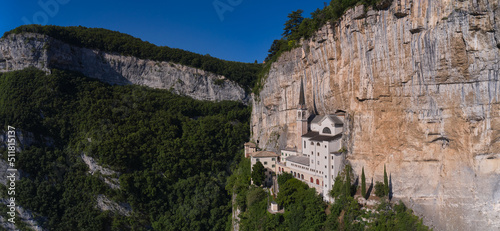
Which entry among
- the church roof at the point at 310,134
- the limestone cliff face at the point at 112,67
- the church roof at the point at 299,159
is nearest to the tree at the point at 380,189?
the church roof at the point at 299,159

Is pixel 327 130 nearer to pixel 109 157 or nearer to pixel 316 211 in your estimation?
pixel 316 211

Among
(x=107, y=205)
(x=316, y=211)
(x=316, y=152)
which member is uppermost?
(x=316, y=152)

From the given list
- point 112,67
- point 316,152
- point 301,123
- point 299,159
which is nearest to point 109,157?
point 112,67

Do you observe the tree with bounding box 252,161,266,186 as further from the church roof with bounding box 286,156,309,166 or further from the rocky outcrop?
the rocky outcrop

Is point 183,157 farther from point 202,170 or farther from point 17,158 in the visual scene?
point 17,158

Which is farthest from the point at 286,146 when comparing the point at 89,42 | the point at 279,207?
the point at 89,42

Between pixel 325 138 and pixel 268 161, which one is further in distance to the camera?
pixel 268 161

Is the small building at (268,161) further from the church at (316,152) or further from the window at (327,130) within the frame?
the window at (327,130)
